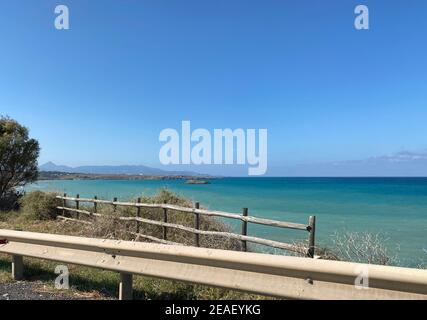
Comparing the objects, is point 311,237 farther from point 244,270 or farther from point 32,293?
point 32,293

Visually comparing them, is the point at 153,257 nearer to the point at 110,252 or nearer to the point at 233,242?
the point at 110,252

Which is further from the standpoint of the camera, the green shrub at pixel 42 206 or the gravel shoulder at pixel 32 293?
the green shrub at pixel 42 206

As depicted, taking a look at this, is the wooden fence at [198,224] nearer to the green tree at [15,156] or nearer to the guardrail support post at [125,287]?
the guardrail support post at [125,287]

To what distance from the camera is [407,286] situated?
3773 millimetres

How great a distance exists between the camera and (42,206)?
64.0ft

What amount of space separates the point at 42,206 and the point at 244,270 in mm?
16795

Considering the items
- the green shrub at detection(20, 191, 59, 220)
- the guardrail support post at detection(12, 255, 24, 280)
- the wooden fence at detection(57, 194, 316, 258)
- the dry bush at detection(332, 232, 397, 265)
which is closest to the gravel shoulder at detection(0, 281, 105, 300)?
the guardrail support post at detection(12, 255, 24, 280)

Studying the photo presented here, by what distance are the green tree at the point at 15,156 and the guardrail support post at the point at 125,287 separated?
21.6 m

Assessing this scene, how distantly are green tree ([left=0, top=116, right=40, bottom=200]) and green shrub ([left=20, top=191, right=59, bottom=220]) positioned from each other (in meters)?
6.12

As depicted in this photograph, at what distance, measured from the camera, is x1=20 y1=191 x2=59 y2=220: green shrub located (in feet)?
64.0

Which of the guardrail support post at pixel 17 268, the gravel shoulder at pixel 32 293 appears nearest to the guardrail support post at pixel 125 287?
the gravel shoulder at pixel 32 293

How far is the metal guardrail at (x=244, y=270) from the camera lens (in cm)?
388

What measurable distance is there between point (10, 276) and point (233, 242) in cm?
710
